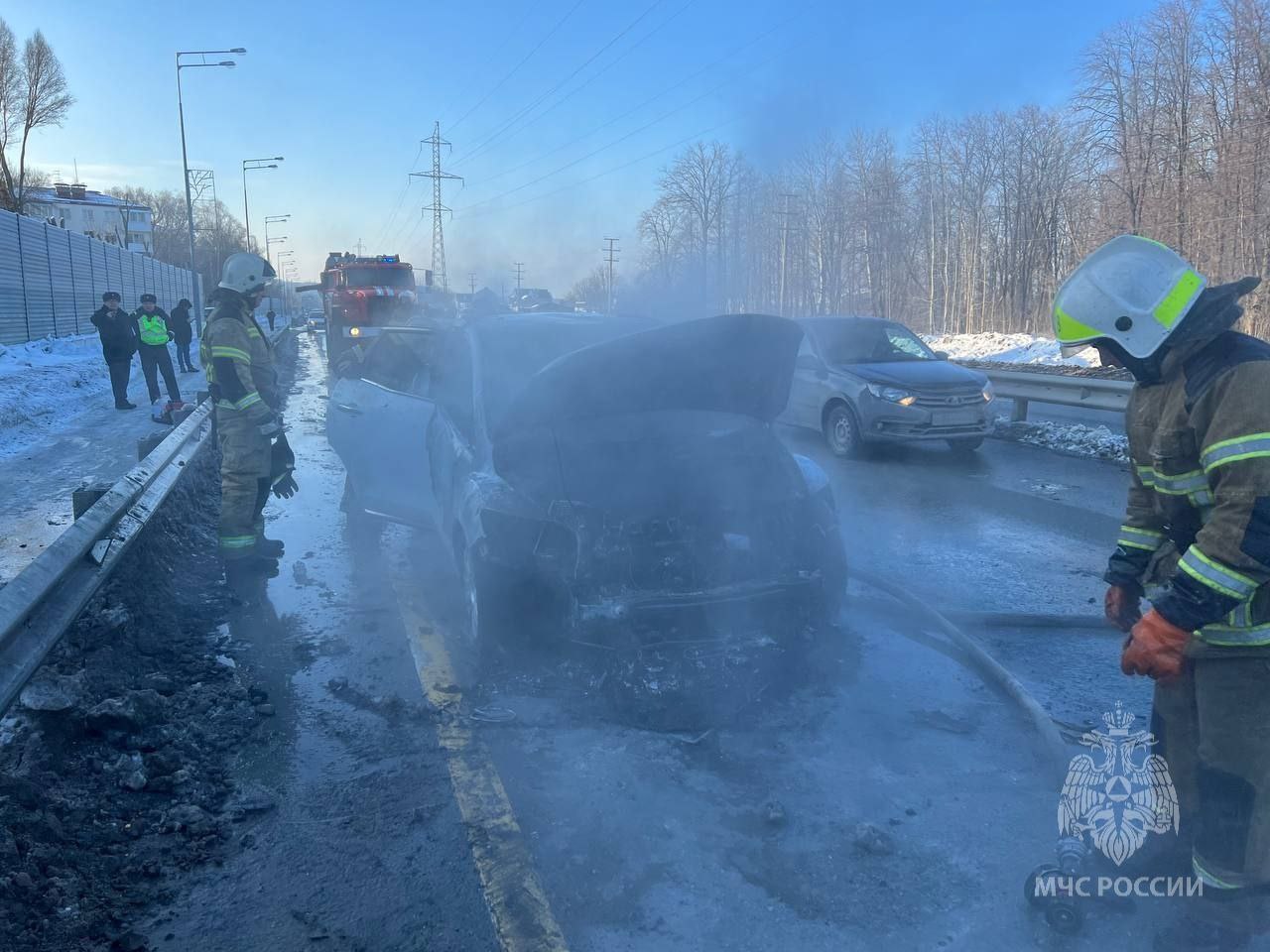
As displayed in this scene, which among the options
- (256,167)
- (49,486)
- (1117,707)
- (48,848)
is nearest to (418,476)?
(48,848)

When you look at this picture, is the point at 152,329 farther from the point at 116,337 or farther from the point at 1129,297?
the point at 1129,297

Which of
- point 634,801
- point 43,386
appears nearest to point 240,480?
point 634,801

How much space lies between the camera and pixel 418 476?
19.1ft

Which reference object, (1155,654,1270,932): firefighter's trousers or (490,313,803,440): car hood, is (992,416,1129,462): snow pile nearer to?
(490,313,803,440): car hood

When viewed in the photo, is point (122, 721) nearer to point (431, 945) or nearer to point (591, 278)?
point (431, 945)

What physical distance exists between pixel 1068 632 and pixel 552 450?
9.56 ft

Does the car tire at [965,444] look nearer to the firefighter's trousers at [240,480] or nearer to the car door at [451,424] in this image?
the car door at [451,424]

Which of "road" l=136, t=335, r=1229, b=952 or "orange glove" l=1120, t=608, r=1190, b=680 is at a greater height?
"orange glove" l=1120, t=608, r=1190, b=680

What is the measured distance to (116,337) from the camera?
14.0 meters

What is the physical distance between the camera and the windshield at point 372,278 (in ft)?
81.8

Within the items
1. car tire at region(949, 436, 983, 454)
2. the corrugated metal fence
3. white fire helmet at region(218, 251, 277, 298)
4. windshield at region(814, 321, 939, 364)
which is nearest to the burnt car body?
white fire helmet at region(218, 251, 277, 298)

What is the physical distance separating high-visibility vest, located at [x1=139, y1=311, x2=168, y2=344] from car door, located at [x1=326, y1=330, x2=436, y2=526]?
9075 mm

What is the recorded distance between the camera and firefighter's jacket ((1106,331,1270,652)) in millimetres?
2068

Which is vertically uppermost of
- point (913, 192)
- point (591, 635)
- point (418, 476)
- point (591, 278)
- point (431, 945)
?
point (913, 192)
